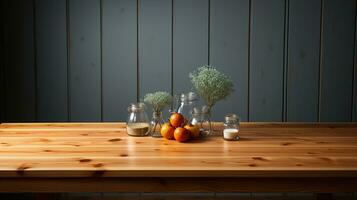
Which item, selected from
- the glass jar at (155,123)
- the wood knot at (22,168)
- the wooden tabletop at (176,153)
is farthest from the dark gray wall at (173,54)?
the wood knot at (22,168)

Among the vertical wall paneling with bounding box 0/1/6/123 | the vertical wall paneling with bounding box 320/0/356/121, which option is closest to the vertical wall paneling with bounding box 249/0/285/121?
the vertical wall paneling with bounding box 320/0/356/121

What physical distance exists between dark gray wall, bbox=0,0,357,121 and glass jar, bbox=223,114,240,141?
907 mm

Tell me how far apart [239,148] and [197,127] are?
0.79 feet

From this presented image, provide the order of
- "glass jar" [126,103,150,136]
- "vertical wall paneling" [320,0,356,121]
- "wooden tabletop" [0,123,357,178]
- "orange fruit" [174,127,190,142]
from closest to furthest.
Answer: "wooden tabletop" [0,123,357,178], "orange fruit" [174,127,190,142], "glass jar" [126,103,150,136], "vertical wall paneling" [320,0,356,121]

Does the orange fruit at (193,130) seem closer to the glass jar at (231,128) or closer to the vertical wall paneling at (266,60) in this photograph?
the glass jar at (231,128)

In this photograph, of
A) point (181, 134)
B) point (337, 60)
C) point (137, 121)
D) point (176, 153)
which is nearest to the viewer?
point (176, 153)

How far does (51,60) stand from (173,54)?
783mm

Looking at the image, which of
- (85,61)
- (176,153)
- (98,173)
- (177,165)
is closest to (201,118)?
(176,153)

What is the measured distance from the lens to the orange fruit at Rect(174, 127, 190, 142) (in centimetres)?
190

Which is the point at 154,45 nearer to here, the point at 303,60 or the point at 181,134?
the point at 303,60

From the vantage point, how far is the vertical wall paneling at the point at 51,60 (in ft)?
9.19

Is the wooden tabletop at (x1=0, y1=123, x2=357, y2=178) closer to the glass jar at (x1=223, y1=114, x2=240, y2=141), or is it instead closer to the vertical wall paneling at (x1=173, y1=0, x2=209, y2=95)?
the glass jar at (x1=223, y1=114, x2=240, y2=141)

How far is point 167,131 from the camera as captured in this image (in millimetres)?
1947

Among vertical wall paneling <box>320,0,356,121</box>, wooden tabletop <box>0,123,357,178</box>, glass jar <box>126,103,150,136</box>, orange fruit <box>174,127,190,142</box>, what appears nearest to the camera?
wooden tabletop <box>0,123,357,178</box>
